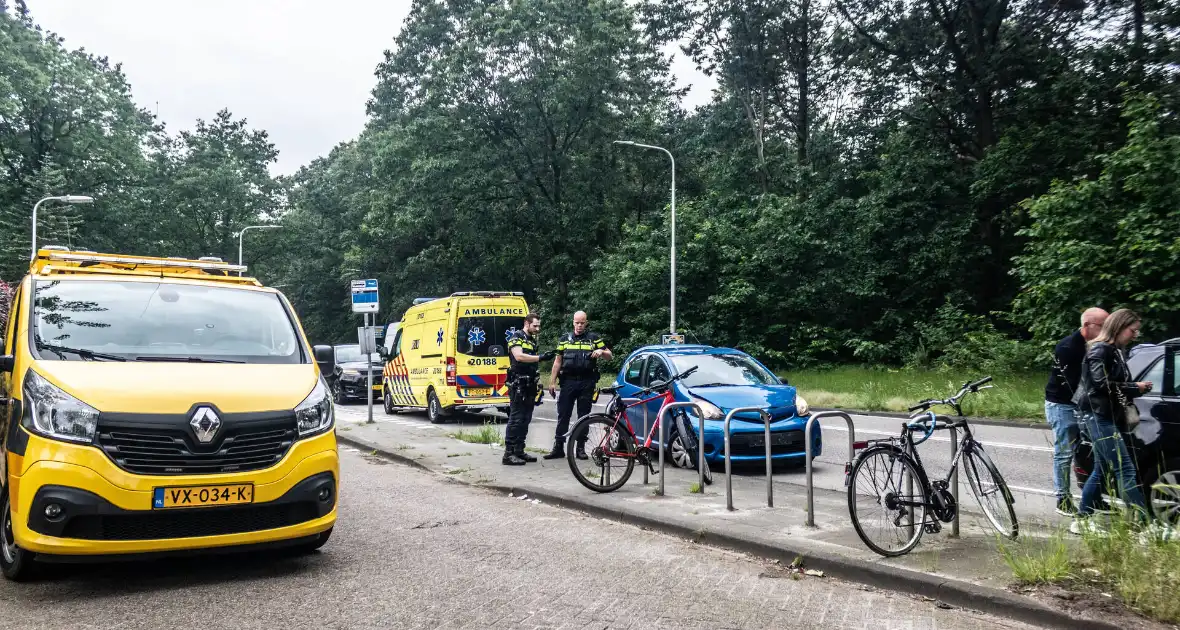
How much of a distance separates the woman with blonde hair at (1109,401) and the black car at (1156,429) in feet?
0.45

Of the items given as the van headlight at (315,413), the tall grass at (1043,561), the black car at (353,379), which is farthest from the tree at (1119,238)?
the van headlight at (315,413)

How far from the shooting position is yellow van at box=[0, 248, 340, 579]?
493 cm

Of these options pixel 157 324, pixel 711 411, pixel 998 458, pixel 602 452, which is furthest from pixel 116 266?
pixel 998 458

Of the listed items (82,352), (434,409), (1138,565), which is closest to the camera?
(1138,565)

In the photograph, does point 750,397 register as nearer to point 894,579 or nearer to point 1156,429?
point 1156,429

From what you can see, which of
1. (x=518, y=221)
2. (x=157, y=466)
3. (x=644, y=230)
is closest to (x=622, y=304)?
(x=644, y=230)

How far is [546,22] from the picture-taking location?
34594 mm

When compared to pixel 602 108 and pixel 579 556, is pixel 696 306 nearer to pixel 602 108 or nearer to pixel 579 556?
pixel 602 108

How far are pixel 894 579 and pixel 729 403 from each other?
5.08 metres

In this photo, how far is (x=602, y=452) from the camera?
28.4 ft

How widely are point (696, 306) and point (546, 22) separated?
12451mm

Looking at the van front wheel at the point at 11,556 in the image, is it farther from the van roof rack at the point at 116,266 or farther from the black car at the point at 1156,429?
the black car at the point at 1156,429

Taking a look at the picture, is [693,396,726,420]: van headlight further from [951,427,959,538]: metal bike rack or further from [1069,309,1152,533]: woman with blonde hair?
[1069,309,1152,533]: woman with blonde hair

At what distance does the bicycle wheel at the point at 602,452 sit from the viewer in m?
8.62
